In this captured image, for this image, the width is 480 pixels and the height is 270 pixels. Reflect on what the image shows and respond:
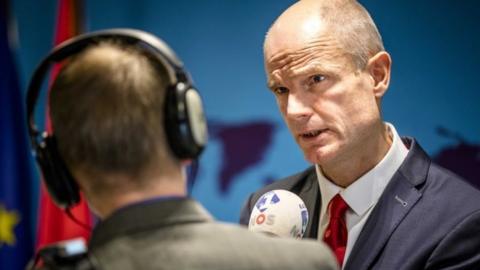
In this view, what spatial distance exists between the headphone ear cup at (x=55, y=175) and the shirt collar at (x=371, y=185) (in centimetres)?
90

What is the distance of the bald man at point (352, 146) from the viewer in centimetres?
171

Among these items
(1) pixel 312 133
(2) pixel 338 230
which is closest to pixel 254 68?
(1) pixel 312 133

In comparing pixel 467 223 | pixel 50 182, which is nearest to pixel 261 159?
pixel 467 223

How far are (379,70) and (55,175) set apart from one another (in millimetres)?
1083

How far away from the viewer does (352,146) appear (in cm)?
181

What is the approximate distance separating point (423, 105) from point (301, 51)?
762mm

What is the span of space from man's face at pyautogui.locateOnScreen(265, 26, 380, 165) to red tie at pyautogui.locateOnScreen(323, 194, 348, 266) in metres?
0.12

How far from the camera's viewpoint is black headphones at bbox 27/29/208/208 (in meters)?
1.02

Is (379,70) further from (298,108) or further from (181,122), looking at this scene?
(181,122)

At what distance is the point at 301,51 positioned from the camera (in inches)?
71.7

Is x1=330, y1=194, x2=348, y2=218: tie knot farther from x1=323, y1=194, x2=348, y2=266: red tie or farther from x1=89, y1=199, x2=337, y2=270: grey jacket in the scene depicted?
x1=89, y1=199, x2=337, y2=270: grey jacket

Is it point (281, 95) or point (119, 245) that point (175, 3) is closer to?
point (281, 95)

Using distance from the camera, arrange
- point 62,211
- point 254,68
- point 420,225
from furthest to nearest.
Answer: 1. point 62,211
2. point 254,68
3. point 420,225

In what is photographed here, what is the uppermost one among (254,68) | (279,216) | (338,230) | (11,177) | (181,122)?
(181,122)
